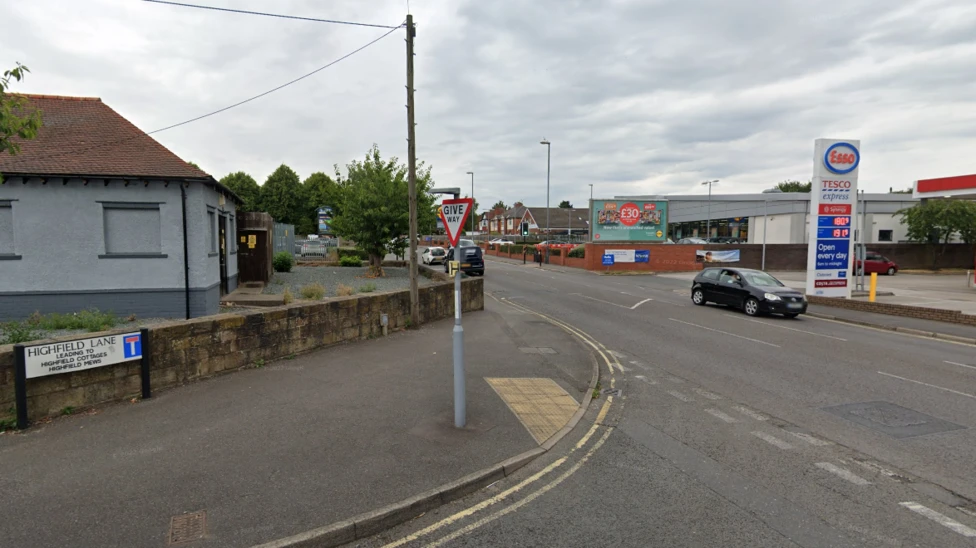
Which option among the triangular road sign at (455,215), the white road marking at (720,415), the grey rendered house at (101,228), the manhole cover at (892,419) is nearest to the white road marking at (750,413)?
the white road marking at (720,415)

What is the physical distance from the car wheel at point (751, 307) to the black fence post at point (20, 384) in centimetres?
1756

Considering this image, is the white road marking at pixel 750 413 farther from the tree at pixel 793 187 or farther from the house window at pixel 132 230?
the tree at pixel 793 187

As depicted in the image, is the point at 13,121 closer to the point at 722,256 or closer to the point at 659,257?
the point at 659,257

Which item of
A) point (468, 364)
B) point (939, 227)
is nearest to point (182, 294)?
point (468, 364)

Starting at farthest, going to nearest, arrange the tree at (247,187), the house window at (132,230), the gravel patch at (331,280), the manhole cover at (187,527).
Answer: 1. the tree at (247,187)
2. the gravel patch at (331,280)
3. the house window at (132,230)
4. the manhole cover at (187,527)

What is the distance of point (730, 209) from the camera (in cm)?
6291

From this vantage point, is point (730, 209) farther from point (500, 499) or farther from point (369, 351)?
point (500, 499)

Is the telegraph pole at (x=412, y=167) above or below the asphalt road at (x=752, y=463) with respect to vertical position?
above

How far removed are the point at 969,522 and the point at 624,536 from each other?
283 centimetres

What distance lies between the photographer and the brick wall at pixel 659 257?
1502 inches

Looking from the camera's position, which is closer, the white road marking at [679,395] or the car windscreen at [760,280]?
the white road marking at [679,395]

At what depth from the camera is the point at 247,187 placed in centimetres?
6359

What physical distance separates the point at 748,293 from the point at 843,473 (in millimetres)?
13151

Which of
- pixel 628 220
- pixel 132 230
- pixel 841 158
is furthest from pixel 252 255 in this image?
pixel 628 220
